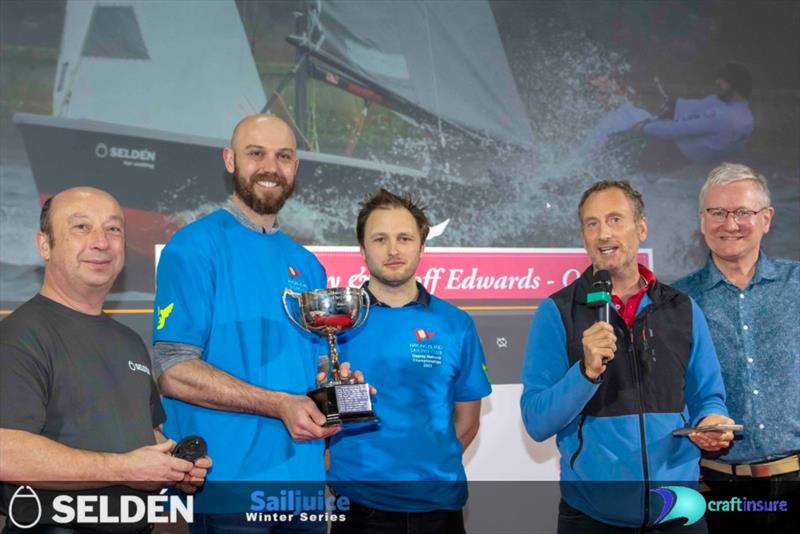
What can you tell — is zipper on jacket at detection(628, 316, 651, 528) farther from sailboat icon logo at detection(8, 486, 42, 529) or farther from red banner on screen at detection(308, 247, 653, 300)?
sailboat icon logo at detection(8, 486, 42, 529)

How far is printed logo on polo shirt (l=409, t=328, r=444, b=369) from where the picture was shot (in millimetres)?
2803

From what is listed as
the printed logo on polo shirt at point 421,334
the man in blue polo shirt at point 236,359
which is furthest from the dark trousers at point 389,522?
the printed logo on polo shirt at point 421,334

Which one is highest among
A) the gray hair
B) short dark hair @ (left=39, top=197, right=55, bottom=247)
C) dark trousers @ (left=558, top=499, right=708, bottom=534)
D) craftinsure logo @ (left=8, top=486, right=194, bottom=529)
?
the gray hair

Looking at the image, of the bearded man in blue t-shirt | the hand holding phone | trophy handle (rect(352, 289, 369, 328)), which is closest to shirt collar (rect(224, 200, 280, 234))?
the bearded man in blue t-shirt

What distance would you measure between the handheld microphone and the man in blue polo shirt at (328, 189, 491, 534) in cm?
64

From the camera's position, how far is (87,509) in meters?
2.10

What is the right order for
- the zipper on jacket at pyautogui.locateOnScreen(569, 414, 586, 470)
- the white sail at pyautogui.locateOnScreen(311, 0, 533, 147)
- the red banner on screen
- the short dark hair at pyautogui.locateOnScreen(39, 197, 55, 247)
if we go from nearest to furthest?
the short dark hair at pyautogui.locateOnScreen(39, 197, 55, 247), the zipper on jacket at pyautogui.locateOnScreen(569, 414, 586, 470), the red banner on screen, the white sail at pyautogui.locateOnScreen(311, 0, 533, 147)

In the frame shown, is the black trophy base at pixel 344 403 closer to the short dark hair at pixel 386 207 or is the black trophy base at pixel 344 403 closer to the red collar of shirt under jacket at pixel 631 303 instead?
the short dark hair at pixel 386 207

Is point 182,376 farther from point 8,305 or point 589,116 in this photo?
point 589,116

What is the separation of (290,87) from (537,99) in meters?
1.22

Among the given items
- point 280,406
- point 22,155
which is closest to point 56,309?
point 280,406

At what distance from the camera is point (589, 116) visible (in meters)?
4.16

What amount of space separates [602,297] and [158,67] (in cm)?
227

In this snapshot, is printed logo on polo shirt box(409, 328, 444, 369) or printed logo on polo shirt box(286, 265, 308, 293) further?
printed logo on polo shirt box(409, 328, 444, 369)
